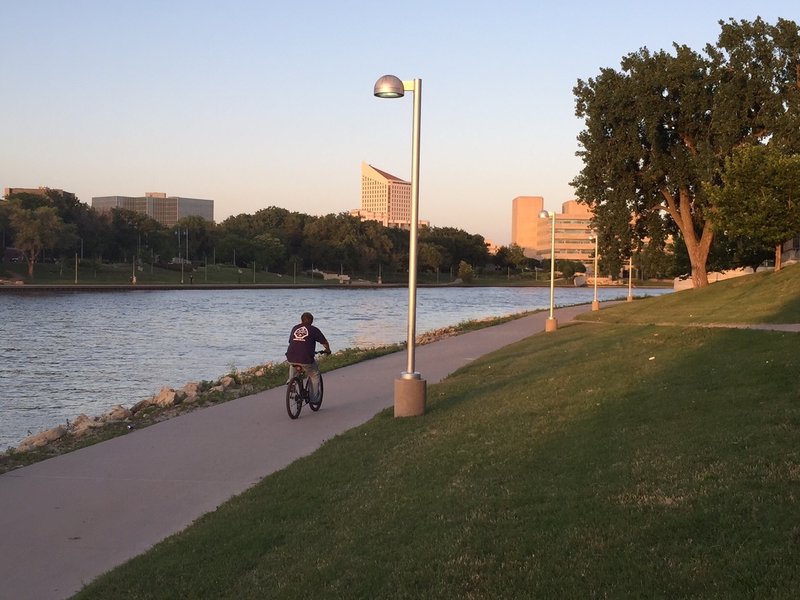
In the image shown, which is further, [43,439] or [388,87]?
[43,439]

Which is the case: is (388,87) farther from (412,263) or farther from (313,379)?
(313,379)

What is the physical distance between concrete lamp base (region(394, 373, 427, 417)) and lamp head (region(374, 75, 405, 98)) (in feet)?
12.2

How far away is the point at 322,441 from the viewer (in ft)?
35.4

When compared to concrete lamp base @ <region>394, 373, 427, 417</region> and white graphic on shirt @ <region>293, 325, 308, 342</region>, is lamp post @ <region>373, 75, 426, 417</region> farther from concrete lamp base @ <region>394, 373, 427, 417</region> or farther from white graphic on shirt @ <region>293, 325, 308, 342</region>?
white graphic on shirt @ <region>293, 325, 308, 342</region>

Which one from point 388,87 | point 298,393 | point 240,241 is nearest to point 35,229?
point 240,241

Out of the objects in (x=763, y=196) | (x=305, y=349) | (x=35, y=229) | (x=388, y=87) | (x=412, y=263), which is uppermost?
(x=35, y=229)

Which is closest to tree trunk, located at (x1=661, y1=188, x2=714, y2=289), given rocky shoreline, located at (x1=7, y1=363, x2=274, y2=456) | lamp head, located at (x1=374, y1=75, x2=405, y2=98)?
rocky shoreline, located at (x1=7, y1=363, x2=274, y2=456)

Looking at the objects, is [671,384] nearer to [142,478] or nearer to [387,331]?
[142,478]

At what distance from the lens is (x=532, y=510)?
5.96m

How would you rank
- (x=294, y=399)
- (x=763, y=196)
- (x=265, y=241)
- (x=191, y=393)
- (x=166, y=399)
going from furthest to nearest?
(x=265, y=241), (x=763, y=196), (x=191, y=393), (x=166, y=399), (x=294, y=399)

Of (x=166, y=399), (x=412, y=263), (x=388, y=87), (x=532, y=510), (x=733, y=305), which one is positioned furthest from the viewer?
(x=733, y=305)

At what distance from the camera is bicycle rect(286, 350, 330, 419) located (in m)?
12.7

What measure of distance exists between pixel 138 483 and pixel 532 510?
455cm

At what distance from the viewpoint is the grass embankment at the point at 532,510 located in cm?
469
